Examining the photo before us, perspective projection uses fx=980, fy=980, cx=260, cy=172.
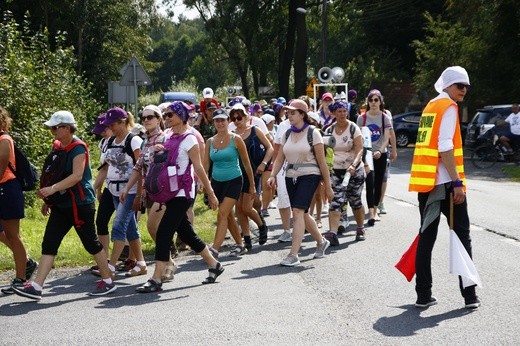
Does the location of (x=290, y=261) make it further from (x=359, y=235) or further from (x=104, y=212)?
(x=359, y=235)

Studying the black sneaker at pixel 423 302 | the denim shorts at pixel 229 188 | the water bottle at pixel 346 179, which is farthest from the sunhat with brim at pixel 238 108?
the black sneaker at pixel 423 302

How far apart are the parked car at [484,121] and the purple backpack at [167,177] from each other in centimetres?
2390

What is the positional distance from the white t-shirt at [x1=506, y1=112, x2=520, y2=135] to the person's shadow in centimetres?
2268

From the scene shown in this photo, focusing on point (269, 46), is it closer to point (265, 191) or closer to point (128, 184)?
point (265, 191)

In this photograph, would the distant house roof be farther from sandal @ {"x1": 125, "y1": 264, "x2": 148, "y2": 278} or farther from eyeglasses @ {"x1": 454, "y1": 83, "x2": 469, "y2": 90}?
eyeglasses @ {"x1": 454, "y1": 83, "x2": 469, "y2": 90}

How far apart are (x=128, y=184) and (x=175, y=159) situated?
83 cm

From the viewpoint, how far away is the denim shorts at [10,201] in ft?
29.7

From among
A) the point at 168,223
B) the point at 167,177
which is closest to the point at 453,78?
the point at 167,177

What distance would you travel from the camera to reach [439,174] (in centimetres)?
759

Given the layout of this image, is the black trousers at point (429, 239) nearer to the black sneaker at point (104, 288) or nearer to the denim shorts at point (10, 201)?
the black sneaker at point (104, 288)

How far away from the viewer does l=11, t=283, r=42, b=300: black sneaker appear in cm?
848

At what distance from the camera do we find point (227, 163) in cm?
1106

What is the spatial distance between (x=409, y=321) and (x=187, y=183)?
103 inches

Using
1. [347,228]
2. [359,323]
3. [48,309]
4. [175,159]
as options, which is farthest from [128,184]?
[347,228]
